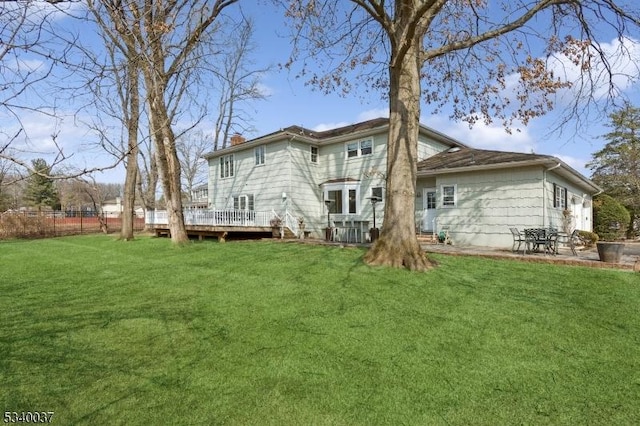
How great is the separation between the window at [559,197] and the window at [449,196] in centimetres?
345

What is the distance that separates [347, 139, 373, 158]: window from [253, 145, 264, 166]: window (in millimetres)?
4672

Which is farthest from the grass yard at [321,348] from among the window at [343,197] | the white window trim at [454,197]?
the window at [343,197]

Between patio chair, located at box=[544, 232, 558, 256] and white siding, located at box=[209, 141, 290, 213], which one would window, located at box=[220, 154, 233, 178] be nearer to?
white siding, located at box=[209, 141, 290, 213]

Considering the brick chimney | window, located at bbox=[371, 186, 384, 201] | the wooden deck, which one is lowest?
the wooden deck

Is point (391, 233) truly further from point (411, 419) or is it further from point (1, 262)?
point (1, 262)

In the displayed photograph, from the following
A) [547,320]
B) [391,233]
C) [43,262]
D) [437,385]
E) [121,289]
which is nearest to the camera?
[437,385]

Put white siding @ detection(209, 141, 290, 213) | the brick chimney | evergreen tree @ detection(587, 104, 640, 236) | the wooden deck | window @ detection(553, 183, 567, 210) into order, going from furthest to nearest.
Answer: evergreen tree @ detection(587, 104, 640, 236), the brick chimney, white siding @ detection(209, 141, 290, 213), the wooden deck, window @ detection(553, 183, 567, 210)

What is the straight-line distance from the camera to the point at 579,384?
3531 millimetres

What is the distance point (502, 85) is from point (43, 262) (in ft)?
40.9

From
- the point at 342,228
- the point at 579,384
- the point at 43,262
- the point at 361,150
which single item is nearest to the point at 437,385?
the point at 579,384

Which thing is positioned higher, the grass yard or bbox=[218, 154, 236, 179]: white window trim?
bbox=[218, 154, 236, 179]: white window trim

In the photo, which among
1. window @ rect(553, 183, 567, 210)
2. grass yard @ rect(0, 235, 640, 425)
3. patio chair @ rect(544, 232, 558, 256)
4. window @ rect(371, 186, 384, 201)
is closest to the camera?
grass yard @ rect(0, 235, 640, 425)

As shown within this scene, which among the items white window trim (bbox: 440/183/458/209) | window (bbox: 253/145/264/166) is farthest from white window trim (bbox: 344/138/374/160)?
window (bbox: 253/145/264/166)

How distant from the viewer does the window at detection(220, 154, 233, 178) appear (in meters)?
22.8
